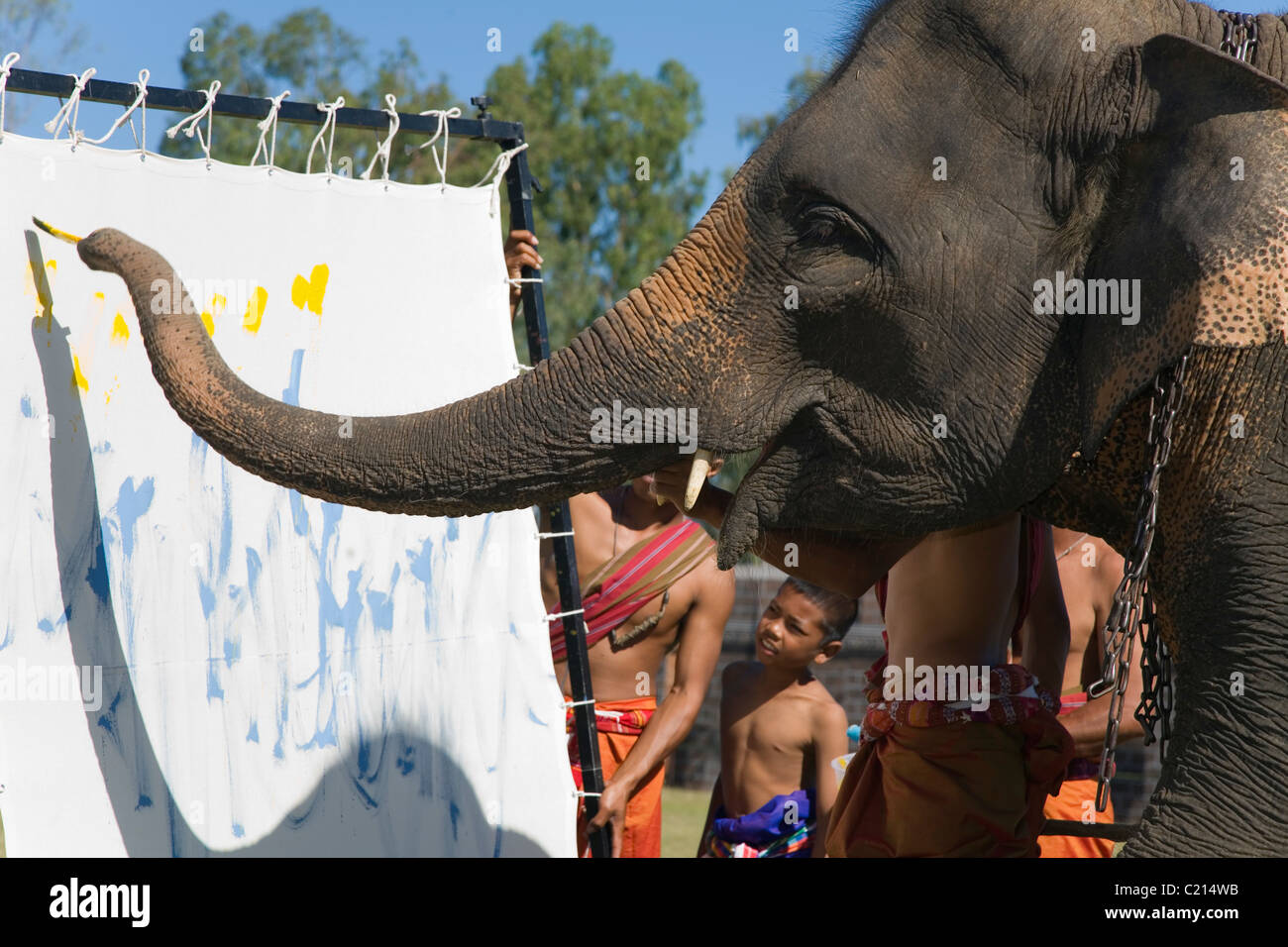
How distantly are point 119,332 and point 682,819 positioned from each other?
21.3 ft

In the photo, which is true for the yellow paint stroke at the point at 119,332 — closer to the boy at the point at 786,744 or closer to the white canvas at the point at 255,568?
the white canvas at the point at 255,568

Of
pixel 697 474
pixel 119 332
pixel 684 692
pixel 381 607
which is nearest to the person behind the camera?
pixel 697 474

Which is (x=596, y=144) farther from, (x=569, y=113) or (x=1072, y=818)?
(x=1072, y=818)

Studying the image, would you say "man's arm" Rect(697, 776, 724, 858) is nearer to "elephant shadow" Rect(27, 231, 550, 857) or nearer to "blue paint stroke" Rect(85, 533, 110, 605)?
"elephant shadow" Rect(27, 231, 550, 857)

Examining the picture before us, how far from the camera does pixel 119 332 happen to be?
276 cm

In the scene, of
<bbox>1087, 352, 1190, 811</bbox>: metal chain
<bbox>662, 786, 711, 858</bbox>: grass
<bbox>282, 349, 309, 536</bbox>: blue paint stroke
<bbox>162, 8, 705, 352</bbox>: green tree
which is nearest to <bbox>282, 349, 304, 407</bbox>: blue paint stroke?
<bbox>282, 349, 309, 536</bbox>: blue paint stroke

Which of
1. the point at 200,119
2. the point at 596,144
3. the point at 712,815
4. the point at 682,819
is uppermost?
the point at 596,144

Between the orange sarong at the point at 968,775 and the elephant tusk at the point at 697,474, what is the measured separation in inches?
37.3

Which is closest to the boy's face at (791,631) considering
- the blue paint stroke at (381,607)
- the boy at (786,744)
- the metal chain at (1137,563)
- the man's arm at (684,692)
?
the boy at (786,744)

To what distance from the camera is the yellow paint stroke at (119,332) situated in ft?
9.02

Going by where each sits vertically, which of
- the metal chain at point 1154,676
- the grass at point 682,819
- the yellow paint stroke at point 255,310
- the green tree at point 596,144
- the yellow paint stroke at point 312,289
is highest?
the green tree at point 596,144

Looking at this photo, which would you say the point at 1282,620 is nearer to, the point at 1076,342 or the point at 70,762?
the point at 1076,342

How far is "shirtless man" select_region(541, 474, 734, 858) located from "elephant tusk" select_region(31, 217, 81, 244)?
A: 2.07 m

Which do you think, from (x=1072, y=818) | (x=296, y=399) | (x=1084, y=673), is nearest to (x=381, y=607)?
(x=296, y=399)
